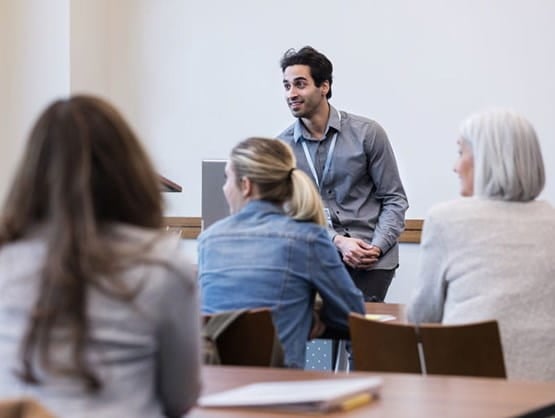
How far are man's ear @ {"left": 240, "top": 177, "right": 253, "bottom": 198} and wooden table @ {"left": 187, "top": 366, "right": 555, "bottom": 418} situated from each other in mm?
886

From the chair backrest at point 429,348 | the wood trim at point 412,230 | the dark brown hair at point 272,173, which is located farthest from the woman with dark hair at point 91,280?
the wood trim at point 412,230

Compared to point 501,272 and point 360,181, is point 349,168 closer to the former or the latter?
point 360,181

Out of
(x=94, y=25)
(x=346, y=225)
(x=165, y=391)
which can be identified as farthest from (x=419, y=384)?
(x=94, y=25)

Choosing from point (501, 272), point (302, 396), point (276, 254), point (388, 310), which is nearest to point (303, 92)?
point (388, 310)

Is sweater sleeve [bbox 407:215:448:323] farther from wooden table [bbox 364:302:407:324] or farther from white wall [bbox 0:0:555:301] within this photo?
white wall [bbox 0:0:555:301]

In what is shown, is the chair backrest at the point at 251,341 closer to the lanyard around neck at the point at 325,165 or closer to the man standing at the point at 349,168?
the man standing at the point at 349,168

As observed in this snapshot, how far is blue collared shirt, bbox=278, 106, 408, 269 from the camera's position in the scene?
4.77m

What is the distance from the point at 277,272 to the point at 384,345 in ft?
1.49

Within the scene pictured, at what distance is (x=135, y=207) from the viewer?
67.9 inches

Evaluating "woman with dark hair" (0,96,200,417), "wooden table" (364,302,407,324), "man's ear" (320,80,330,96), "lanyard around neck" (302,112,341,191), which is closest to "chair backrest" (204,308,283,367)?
"wooden table" (364,302,407,324)

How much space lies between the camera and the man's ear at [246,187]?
3.22 m

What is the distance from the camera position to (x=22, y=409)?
58.2 inches

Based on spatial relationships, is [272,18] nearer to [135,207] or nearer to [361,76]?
[361,76]

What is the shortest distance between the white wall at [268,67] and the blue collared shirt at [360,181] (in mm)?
1370
